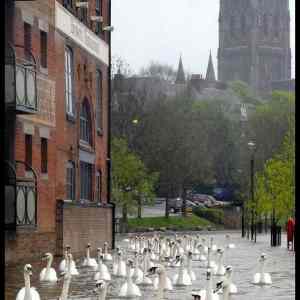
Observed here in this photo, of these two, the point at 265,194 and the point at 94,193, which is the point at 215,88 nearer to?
the point at 265,194

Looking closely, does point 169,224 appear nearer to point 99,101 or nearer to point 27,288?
point 99,101

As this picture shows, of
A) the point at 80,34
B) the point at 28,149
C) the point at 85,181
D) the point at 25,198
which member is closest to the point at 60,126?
the point at 28,149

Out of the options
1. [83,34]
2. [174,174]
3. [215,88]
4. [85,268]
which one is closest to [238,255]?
[83,34]

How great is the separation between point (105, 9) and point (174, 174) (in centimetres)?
4515

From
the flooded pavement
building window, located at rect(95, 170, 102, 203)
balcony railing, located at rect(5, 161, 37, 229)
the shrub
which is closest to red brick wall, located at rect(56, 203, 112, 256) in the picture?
building window, located at rect(95, 170, 102, 203)

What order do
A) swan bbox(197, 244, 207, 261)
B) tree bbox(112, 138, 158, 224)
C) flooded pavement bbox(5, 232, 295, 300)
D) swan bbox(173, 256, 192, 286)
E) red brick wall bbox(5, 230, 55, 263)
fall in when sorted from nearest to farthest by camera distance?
1. flooded pavement bbox(5, 232, 295, 300)
2. swan bbox(173, 256, 192, 286)
3. red brick wall bbox(5, 230, 55, 263)
4. swan bbox(197, 244, 207, 261)
5. tree bbox(112, 138, 158, 224)

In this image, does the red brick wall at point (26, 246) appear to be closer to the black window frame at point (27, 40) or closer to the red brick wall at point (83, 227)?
the red brick wall at point (83, 227)

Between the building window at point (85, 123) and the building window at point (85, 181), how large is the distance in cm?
102

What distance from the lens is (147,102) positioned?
3578 inches

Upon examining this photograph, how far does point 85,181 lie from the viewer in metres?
43.8

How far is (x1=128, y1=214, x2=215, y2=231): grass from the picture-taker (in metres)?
80.9

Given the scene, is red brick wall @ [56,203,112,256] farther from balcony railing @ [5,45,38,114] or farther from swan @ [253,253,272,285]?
swan @ [253,253,272,285]

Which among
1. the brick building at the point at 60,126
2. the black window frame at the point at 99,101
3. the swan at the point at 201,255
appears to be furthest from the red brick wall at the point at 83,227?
the swan at the point at 201,255

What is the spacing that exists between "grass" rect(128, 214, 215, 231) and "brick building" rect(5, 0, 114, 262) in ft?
110
